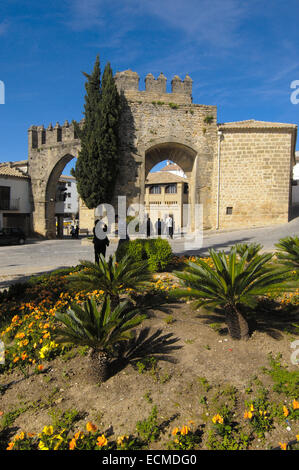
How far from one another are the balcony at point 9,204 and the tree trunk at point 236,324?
24.7 m

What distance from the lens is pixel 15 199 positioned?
2516 cm

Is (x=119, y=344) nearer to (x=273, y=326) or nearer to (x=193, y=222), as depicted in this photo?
(x=273, y=326)

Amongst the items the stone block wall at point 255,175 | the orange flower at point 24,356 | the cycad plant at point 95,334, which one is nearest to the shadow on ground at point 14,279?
the orange flower at point 24,356

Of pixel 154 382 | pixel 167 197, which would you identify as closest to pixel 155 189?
pixel 167 197

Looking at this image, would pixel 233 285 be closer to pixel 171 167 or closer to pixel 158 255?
pixel 158 255

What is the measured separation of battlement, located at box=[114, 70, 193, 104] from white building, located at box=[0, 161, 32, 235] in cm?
1215

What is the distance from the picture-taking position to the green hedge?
25.0ft

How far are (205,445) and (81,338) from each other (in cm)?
154

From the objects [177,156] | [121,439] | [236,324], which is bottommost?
[121,439]

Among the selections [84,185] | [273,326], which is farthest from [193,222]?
[273,326]

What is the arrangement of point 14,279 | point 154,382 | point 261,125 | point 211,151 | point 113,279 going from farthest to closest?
point 211,151, point 261,125, point 14,279, point 113,279, point 154,382

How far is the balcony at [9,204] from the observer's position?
24.6m

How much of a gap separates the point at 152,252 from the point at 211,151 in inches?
539
